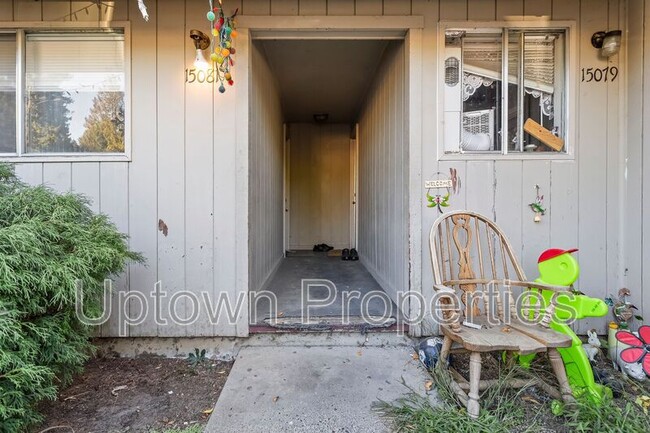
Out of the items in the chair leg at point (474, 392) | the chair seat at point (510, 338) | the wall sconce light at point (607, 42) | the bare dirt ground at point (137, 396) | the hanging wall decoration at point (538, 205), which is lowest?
the bare dirt ground at point (137, 396)

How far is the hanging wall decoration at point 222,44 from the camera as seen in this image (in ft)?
6.54

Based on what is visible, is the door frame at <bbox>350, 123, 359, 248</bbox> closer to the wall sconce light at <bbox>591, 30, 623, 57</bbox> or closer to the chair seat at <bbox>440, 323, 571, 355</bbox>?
the wall sconce light at <bbox>591, 30, 623, 57</bbox>

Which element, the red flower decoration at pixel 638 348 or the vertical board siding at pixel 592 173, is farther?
the vertical board siding at pixel 592 173

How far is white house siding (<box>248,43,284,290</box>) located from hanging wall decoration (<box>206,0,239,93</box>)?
27 centimetres

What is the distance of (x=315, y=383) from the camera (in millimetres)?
1839

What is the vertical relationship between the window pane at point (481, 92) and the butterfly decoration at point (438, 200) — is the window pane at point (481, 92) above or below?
above

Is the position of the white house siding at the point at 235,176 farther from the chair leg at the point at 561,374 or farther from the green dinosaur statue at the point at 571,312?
the chair leg at the point at 561,374

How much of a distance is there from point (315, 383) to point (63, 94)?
108 inches

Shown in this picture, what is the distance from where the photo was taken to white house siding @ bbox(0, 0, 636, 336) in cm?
225

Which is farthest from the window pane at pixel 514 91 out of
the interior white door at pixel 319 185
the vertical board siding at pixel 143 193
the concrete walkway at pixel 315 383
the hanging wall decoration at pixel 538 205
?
the interior white door at pixel 319 185

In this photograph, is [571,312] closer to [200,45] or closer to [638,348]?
[638,348]

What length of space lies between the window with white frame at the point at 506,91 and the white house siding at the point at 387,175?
38 centimetres

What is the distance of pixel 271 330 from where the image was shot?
228cm

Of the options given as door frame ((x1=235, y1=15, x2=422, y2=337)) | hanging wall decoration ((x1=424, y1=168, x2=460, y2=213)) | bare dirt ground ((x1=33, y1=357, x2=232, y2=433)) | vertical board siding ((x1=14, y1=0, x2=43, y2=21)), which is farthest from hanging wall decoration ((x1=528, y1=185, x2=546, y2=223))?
vertical board siding ((x1=14, y1=0, x2=43, y2=21))
